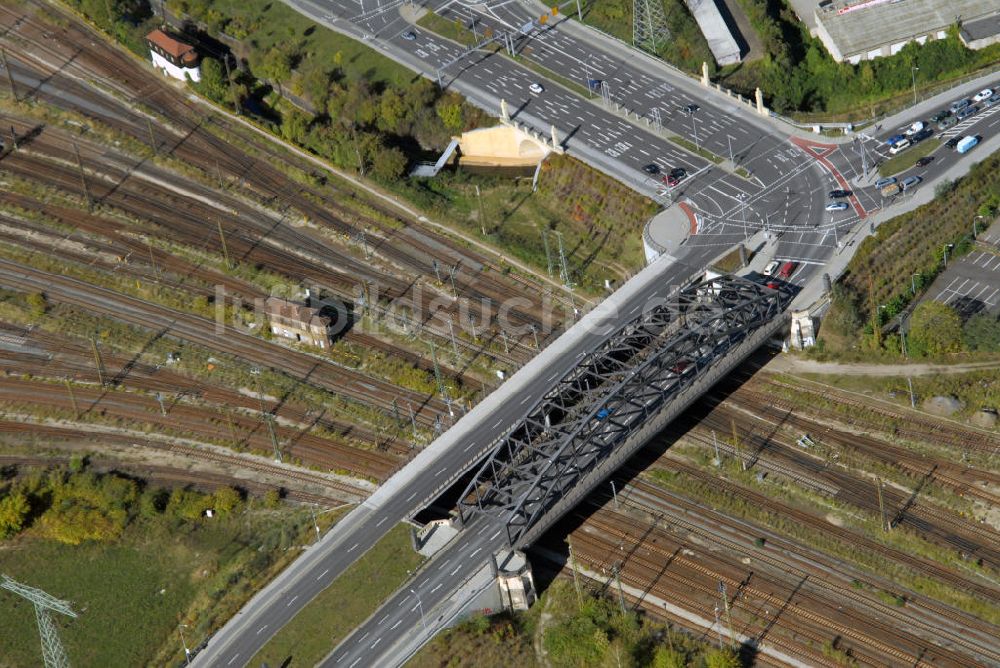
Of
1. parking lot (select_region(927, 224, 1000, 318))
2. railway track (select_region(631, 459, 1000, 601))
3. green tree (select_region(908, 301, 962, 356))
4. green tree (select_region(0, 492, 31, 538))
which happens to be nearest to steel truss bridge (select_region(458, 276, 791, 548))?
railway track (select_region(631, 459, 1000, 601))

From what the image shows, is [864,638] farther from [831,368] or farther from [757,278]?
[757,278]

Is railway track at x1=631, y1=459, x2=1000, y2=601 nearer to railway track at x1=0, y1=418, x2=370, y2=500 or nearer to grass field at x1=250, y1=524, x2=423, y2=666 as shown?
grass field at x1=250, y1=524, x2=423, y2=666

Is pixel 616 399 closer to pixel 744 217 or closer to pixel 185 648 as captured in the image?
pixel 744 217

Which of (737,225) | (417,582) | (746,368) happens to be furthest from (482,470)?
(737,225)

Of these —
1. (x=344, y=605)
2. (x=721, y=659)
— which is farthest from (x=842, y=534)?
(x=344, y=605)

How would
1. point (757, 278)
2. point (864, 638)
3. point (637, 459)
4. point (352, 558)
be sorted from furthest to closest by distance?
point (757, 278), point (637, 459), point (352, 558), point (864, 638)

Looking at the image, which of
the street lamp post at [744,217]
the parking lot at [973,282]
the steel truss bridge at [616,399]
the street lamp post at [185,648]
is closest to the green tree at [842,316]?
the steel truss bridge at [616,399]
